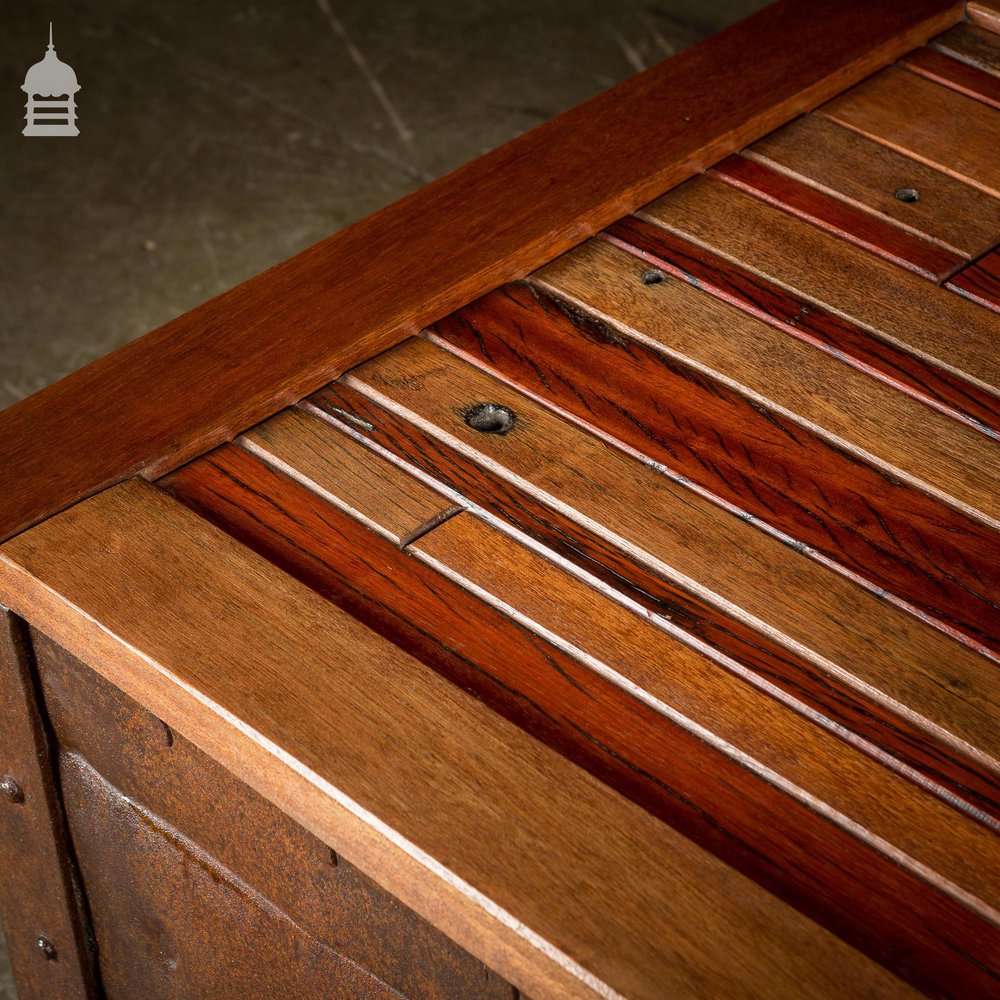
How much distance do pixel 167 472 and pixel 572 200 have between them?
49cm

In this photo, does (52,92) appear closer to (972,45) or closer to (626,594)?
(972,45)

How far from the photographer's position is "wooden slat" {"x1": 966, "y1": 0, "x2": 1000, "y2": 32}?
175 centimetres

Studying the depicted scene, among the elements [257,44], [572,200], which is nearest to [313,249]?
[572,200]

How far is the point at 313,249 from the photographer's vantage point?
53.5 inches

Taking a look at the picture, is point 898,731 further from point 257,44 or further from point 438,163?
point 257,44

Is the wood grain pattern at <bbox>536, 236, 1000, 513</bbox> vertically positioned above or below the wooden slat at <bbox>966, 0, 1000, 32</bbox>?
below

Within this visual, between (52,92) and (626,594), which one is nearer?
(626,594)

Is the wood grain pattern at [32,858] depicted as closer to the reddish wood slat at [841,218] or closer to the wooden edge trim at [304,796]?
the wooden edge trim at [304,796]

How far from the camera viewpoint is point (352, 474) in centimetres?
114

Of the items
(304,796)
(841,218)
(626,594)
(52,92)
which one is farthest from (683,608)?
(52,92)

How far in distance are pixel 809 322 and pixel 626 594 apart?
0.39 m

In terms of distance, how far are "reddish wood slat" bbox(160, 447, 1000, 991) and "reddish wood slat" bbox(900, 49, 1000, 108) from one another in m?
0.95

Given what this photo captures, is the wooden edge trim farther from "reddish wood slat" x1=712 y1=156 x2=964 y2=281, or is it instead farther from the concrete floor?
the concrete floor

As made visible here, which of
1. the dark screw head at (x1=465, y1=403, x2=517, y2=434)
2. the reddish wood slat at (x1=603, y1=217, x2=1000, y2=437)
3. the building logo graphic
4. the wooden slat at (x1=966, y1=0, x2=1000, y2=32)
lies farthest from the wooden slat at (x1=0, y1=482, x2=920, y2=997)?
the building logo graphic
